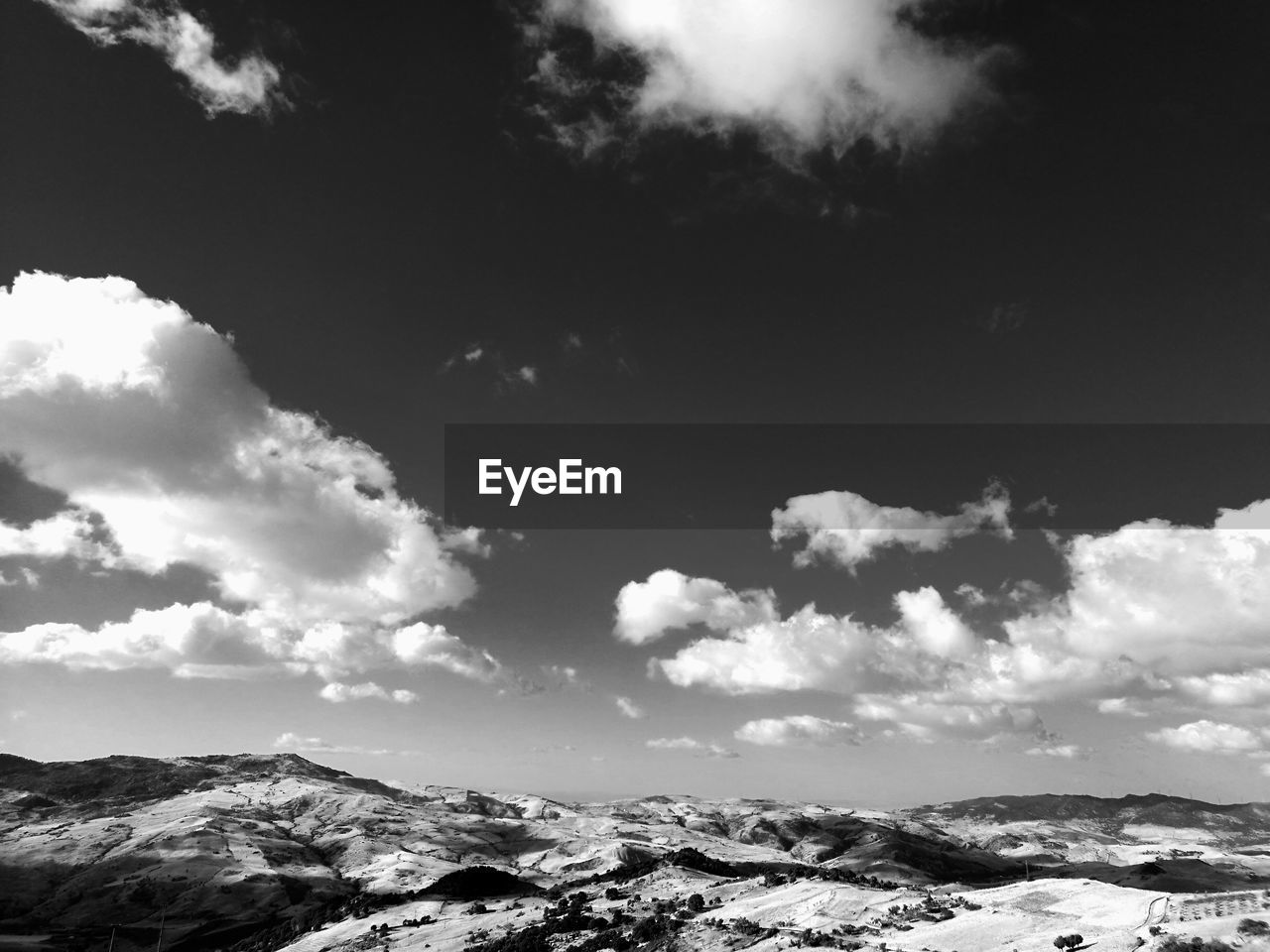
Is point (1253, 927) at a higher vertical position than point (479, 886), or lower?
higher

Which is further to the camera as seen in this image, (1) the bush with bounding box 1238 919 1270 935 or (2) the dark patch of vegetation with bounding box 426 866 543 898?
(2) the dark patch of vegetation with bounding box 426 866 543 898

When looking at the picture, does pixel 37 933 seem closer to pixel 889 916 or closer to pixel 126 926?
pixel 126 926

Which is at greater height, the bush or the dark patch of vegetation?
the bush

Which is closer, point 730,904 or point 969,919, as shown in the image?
point 969,919

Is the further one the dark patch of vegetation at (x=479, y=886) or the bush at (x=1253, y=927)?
the dark patch of vegetation at (x=479, y=886)

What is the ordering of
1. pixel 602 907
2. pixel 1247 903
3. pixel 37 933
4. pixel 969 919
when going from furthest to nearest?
1. pixel 37 933
2. pixel 602 907
3. pixel 969 919
4. pixel 1247 903

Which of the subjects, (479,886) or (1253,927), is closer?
(1253,927)

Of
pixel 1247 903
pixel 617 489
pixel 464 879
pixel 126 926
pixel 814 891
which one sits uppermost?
pixel 617 489

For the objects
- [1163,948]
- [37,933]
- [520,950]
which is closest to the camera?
[1163,948]

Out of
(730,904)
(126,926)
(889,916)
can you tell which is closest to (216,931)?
(126,926)

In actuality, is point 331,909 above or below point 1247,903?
below

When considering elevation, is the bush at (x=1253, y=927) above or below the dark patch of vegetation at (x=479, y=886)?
above
